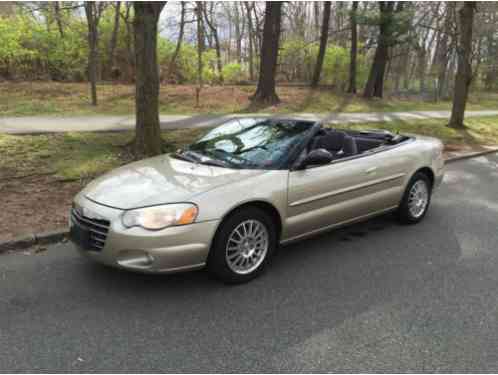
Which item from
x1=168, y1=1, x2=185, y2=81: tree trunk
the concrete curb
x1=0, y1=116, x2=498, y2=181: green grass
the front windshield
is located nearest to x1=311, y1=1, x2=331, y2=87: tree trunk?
x1=168, y1=1, x2=185, y2=81: tree trunk

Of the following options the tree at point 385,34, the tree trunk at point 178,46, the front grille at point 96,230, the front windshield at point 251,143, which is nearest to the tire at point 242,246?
the front windshield at point 251,143

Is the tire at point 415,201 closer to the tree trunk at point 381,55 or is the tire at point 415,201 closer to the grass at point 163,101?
the grass at point 163,101

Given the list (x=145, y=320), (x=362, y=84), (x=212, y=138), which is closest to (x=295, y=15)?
(x=362, y=84)

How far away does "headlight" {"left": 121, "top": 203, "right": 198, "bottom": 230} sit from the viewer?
3309mm

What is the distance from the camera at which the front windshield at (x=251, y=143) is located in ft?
13.5

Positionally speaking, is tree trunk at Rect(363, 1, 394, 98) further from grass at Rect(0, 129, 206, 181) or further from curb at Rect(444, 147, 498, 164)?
grass at Rect(0, 129, 206, 181)

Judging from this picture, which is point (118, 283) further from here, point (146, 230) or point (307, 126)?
point (307, 126)

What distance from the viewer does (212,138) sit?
4.88 meters

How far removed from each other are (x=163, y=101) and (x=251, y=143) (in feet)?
44.0

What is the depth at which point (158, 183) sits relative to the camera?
12.2 ft

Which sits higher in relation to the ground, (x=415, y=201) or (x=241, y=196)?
(x=241, y=196)

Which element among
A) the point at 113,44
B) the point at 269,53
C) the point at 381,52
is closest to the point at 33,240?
the point at 269,53

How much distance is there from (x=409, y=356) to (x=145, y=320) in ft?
5.83

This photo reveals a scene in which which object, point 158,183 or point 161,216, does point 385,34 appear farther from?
point 161,216
